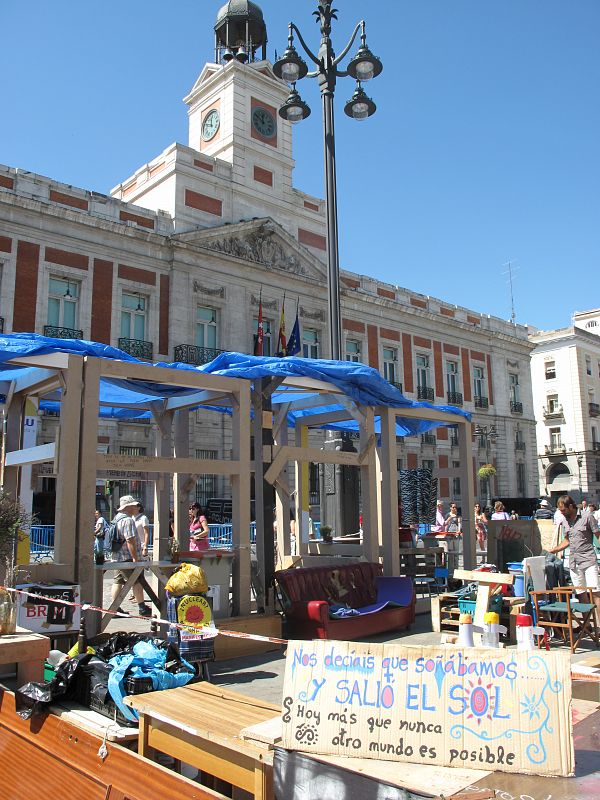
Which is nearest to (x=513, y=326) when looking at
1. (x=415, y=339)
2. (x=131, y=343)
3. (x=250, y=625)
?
(x=415, y=339)

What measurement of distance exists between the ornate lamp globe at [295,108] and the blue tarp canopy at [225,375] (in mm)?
5357

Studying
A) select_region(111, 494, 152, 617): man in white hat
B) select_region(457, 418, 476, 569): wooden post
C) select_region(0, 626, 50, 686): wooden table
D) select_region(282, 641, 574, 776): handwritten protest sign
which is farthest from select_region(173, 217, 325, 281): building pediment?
select_region(282, 641, 574, 776): handwritten protest sign

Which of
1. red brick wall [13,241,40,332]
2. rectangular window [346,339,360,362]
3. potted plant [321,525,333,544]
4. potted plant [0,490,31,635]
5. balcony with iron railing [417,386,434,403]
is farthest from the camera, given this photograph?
balcony with iron railing [417,386,434,403]

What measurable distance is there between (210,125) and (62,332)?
13.4 meters

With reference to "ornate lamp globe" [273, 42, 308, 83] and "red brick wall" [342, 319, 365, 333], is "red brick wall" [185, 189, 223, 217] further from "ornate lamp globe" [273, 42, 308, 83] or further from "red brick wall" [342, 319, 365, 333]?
"ornate lamp globe" [273, 42, 308, 83]

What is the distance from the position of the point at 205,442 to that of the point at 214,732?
23.4 meters

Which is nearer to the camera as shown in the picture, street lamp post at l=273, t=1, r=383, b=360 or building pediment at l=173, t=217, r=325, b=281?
street lamp post at l=273, t=1, r=383, b=360

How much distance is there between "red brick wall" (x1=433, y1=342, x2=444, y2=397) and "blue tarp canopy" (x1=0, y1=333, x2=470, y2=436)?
83.3 ft

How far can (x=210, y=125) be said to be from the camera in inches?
1208

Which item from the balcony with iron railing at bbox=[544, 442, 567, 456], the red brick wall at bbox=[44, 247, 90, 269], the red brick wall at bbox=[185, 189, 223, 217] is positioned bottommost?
the balcony with iron railing at bbox=[544, 442, 567, 456]

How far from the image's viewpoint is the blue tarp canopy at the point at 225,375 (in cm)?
734

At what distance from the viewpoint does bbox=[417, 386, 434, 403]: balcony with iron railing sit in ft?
116

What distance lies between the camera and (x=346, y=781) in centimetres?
277

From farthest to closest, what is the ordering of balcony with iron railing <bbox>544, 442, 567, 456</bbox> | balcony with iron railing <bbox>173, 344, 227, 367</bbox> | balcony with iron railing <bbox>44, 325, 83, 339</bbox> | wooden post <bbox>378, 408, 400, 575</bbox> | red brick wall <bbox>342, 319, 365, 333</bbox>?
balcony with iron railing <bbox>544, 442, 567, 456</bbox>, red brick wall <bbox>342, 319, 365, 333</bbox>, balcony with iron railing <bbox>173, 344, 227, 367</bbox>, balcony with iron railing <bbox>44, 325, 83, 339</bbox>, wooden post <bbox>378, 408, 400, 575</bbox>
